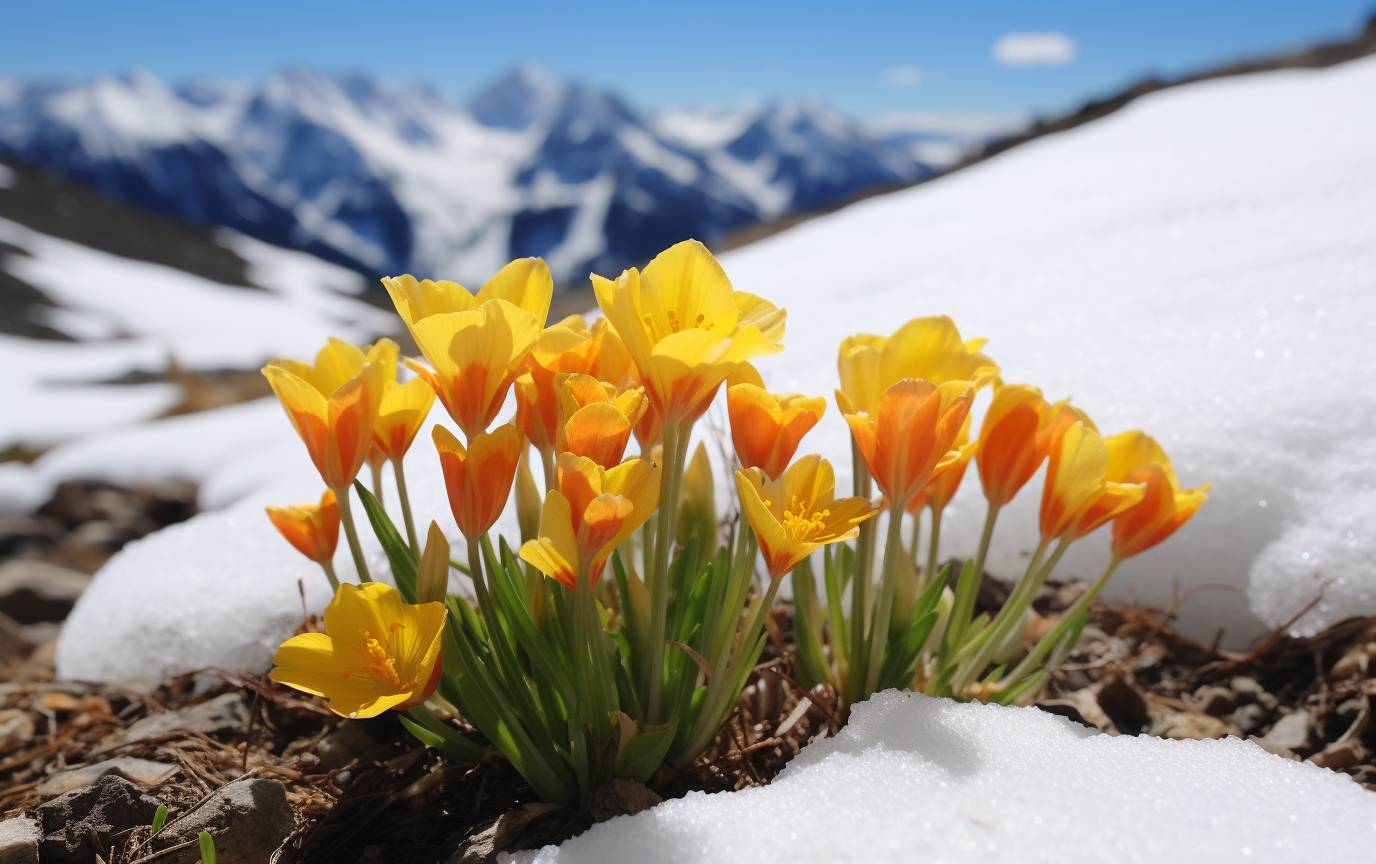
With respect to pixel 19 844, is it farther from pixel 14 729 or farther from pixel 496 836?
pixel 14 729

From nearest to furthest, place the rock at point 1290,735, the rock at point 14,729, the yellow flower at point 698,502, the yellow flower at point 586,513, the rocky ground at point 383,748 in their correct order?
the yellow flower at point 586,513
the rocky ground at point 383,748
the yellow flower at point 698,502
the rock at point 1290,735
the rock at point 14,729

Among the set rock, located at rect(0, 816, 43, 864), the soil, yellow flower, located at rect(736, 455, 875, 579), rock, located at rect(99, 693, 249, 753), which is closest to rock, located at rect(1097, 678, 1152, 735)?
the soil

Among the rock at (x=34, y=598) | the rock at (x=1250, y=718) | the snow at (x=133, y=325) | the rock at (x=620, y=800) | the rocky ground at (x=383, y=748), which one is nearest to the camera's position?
the rock at (x=620, y=800)

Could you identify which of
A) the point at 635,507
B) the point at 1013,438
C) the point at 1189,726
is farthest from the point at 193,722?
the point at 1189,726

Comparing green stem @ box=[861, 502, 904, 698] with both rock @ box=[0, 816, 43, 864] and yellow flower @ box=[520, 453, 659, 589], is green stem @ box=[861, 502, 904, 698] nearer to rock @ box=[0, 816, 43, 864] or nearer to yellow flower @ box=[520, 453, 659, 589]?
yellow flower @ box=[520, 453, 659, 589]

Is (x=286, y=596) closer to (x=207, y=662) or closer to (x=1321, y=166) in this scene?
(x=207, y=662)

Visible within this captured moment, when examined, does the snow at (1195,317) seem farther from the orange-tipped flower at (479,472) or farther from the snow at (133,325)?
the snow at (133,325)

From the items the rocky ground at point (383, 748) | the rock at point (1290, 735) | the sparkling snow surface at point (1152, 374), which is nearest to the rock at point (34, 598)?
the sparkling snow surface at point (1152, 374)
